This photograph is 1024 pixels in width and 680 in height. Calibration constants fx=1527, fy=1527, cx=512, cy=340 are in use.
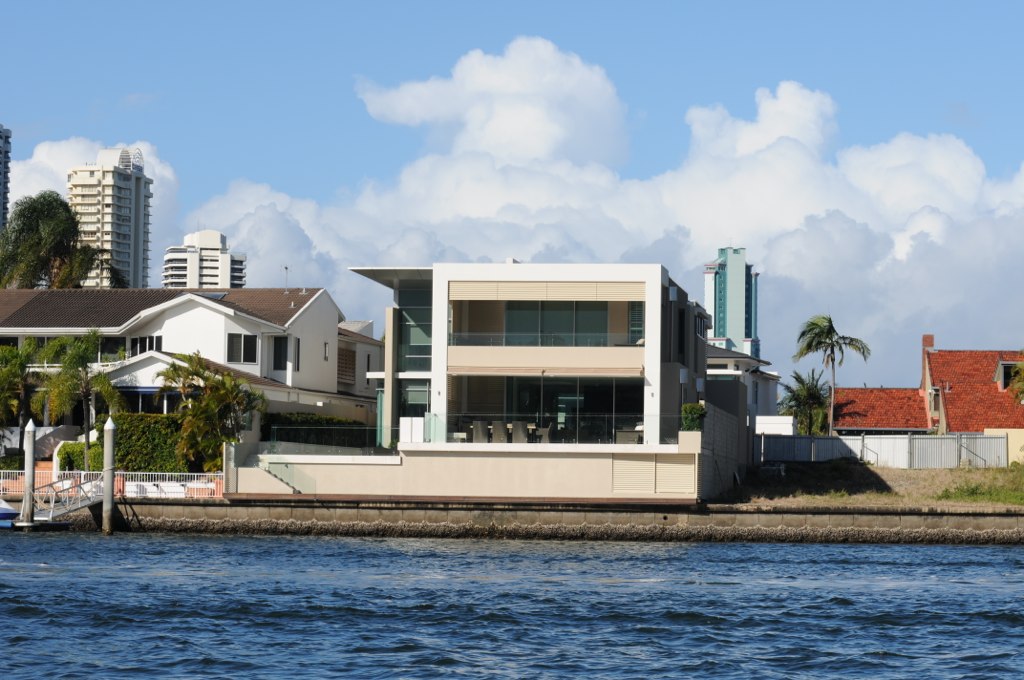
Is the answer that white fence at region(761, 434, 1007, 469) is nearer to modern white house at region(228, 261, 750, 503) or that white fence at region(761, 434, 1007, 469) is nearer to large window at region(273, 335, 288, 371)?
modern white house at region(228, 261, 750, 503)

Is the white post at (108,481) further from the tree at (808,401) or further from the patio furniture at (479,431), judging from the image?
the tree at (808,401)

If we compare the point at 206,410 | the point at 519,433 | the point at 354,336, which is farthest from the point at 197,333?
the point at 519,433

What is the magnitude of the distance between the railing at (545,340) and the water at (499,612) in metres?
10.3

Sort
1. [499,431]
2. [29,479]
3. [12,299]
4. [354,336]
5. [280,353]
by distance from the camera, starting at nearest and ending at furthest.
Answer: [29,479]
[499,431]
[280,353]
[12,299]
[354,336]

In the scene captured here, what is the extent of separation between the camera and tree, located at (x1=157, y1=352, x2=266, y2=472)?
5581 centimetres

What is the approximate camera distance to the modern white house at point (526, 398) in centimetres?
5338

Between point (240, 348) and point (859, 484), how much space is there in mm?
26712

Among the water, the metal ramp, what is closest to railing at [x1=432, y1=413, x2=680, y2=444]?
the water

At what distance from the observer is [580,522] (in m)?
52.0

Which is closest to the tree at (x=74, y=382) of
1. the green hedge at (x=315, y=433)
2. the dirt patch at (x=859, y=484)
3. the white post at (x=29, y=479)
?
the green hedge at (x=315, y=433)

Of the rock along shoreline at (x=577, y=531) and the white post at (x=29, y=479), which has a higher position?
the white post at (x=29, y=479)

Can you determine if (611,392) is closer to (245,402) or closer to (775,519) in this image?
(775,519)

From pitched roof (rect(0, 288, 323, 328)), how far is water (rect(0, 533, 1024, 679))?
20530 millimetres

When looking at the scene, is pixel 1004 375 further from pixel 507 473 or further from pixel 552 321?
pixel 507 473
